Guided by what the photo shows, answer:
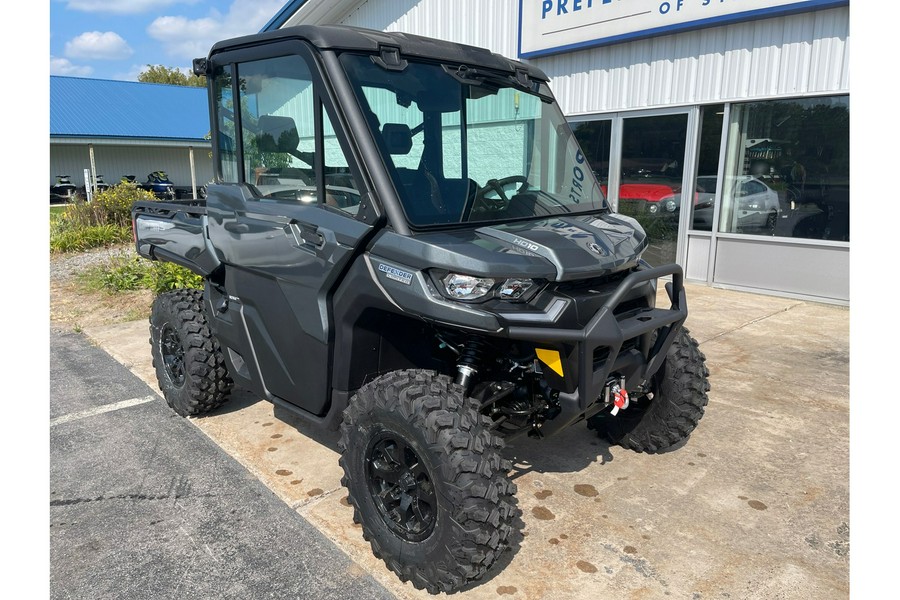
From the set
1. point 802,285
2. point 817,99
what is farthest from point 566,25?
point 802,285

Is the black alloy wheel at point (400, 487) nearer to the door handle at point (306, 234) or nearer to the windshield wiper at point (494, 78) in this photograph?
the door handle at point (306, 234)

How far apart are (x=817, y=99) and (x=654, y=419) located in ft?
18.9

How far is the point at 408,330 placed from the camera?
3.14 meters

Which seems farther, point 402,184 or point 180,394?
point 180,394

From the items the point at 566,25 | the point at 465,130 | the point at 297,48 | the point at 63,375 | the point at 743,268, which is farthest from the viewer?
the point at 566,25

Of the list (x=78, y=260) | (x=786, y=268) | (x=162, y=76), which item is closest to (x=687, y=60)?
(x=786, y=268)

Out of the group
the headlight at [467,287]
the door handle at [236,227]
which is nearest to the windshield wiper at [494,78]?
the headlight at [467,287]

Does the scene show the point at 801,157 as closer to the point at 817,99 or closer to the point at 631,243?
the point at 817,99

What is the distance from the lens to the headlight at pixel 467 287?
101 inches

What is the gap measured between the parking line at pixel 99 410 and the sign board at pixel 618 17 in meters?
7.55

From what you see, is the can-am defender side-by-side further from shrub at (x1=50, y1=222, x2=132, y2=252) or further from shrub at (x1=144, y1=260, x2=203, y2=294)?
shrub at (x1=50, y1=222, x2=132, y2=252)

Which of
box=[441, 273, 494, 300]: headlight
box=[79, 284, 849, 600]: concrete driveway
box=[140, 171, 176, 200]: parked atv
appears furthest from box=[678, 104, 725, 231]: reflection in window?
box=[140, 171, 176, 200]: parked atv

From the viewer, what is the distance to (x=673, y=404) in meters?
3.62

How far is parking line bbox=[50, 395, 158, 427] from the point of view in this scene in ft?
15.0
